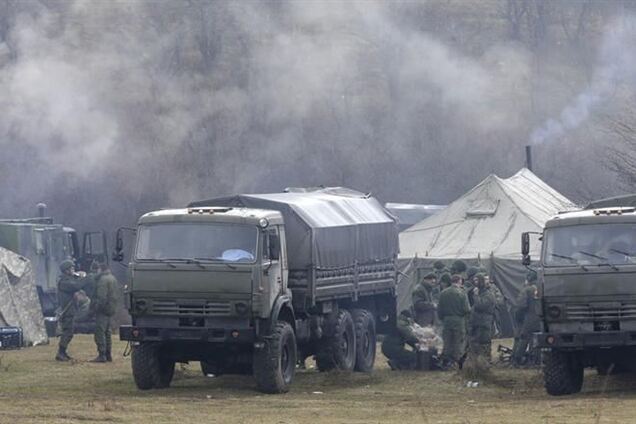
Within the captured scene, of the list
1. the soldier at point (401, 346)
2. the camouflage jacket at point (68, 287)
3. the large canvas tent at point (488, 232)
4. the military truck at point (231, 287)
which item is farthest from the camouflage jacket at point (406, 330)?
the large canvas tent at point (488, 232)

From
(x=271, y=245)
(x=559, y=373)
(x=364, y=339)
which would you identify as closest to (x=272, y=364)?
(x=271, y=245)

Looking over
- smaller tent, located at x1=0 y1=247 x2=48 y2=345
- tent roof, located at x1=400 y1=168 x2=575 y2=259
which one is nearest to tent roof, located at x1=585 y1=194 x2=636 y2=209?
tent roof, located at x1=400 y1=168 x2=575 y2=259

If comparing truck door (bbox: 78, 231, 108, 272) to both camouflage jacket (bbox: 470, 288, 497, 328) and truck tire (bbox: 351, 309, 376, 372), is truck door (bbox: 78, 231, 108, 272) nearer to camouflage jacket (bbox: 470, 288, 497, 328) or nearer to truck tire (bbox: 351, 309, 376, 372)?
truck tire (bbox: 351, 309, 376, 372)

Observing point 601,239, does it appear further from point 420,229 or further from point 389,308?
point 420,229

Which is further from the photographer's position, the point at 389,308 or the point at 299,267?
the point at 389,308

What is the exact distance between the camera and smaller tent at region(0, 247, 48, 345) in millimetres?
29266

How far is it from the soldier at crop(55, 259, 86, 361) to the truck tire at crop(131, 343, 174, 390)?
5.77 metres

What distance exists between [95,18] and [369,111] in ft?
38.0

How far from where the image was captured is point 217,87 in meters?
56.6

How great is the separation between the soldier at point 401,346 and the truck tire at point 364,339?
10.0 inches

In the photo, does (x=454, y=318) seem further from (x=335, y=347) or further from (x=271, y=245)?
(x=271, y=245)

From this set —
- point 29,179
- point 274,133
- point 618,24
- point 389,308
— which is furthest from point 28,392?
point 618,24

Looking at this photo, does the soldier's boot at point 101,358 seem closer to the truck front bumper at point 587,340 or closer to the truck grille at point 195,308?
the truck grille at point 195,308

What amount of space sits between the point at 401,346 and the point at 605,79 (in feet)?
123
